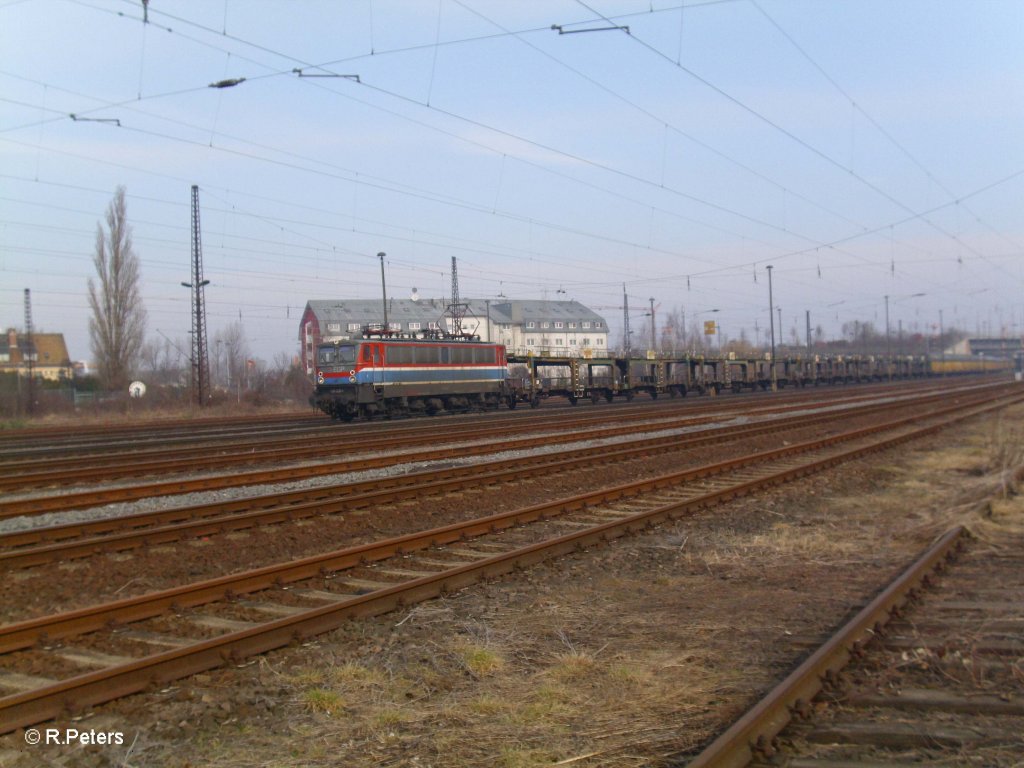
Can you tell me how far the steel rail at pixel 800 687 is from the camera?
4164 millimetres

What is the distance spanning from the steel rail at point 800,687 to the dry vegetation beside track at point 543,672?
26cm

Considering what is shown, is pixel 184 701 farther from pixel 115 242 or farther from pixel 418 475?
pixel 115 242

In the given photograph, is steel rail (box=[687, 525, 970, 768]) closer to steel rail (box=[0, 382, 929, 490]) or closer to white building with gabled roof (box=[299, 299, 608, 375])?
steel rail (box=[0, 382, 929, 490])

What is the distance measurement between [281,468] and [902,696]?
13456 mm

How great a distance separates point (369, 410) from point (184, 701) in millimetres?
26676

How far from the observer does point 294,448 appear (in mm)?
20047

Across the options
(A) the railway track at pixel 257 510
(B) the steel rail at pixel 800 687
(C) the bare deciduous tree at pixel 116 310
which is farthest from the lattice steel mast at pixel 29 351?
(B) the steel rail at pixel 800 687

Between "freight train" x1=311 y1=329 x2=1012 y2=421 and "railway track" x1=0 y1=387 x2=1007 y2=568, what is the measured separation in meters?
14.1

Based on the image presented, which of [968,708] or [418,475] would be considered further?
[418,475]

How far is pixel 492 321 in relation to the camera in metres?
91.7

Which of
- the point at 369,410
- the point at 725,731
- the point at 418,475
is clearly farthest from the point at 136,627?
the point at 369,410

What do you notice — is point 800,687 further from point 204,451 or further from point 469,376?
point 469,376

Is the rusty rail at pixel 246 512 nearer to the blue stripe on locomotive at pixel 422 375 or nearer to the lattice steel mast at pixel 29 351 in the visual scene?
the blue stripe on locomotive at pixel 422 375

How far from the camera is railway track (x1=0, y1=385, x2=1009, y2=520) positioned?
13.0 metres
